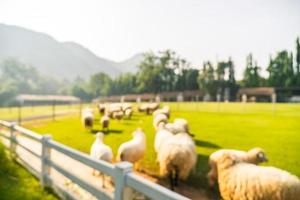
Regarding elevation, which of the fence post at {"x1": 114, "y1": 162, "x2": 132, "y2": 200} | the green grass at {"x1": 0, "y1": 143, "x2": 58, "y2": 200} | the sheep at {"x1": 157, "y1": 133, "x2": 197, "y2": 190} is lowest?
the green grass at {"x1": 0, "y1": 143, "x2": 58, "y2": 200}

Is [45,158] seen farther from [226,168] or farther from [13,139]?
[226,168]

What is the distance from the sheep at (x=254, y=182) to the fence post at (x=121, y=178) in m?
1.88

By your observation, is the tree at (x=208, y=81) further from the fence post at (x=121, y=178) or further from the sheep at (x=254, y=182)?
the fence post at (x=121, y=178)

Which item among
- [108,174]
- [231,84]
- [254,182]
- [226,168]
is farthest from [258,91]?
[108,174]

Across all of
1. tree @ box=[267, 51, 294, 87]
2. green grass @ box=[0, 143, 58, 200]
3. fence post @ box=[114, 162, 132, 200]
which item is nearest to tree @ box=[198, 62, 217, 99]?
tree @ box=[267, 51, 294, 87]

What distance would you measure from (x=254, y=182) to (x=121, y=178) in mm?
1932

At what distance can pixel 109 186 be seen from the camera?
5.27 meters

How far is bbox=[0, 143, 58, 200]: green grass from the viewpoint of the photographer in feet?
14.8

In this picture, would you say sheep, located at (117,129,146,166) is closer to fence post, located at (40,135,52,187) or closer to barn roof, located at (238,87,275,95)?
fence post, located at (40,135,52,187)

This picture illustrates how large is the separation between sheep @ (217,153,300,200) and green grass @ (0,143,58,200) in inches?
105

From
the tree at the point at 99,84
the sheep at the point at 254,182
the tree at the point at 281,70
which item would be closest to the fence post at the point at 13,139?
the sheep at the point at 254,182

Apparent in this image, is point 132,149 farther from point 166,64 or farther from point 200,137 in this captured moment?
point 166,64

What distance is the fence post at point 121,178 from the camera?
271 centimetres

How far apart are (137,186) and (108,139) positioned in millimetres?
8351
